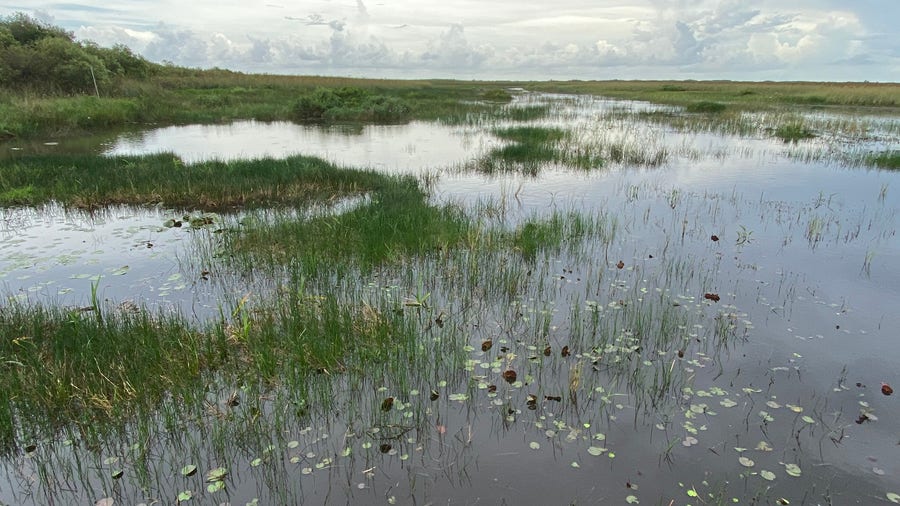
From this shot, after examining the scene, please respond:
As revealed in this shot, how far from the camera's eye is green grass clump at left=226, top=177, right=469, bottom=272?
7980 millimetres

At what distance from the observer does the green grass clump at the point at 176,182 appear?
11.9 metres

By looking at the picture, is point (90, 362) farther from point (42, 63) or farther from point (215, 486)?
point (42, 63)

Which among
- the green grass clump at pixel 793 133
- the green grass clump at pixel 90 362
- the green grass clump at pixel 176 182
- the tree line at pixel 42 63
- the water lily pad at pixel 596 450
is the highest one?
the tree line at pixel 42 63

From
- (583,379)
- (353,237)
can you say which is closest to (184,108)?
(353,237)

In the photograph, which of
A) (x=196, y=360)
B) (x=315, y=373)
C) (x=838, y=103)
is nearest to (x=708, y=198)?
(x=315, y=373)

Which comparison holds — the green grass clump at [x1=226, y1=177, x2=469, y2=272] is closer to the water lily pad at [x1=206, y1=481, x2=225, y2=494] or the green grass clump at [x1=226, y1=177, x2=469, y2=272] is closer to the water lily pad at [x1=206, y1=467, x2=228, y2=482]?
the water lily pad at [x1=206, y1=467, x2=228, y2=482]

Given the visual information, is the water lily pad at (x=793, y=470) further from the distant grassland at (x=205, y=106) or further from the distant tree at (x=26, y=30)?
the distant tree at (x=26, y=30)

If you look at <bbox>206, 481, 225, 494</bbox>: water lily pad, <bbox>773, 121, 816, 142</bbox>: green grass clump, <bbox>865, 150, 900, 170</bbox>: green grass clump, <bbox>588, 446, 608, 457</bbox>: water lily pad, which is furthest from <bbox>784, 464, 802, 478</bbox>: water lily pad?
<bbox>773, 121, 816, 142</bbox>: green grass clump

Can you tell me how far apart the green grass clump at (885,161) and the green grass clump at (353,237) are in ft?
53.0

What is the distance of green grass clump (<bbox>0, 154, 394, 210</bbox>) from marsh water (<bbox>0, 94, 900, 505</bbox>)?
73cm

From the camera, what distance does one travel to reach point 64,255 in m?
8.57

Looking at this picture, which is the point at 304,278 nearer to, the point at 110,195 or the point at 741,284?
the point at 741,284

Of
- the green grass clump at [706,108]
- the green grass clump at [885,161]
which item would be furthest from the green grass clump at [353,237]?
the green grass clump at [706,108]

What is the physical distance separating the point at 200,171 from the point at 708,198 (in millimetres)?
13584
